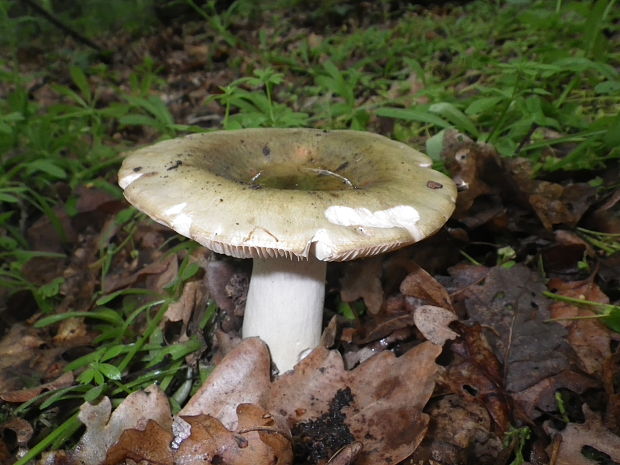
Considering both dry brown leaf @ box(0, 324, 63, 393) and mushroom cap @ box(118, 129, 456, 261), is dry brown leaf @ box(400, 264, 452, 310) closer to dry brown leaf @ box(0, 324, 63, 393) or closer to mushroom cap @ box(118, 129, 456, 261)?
mushroom cap @ box(118, 129, 456, 261)

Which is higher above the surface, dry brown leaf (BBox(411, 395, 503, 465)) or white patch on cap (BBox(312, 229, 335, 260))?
white patch on cap (BBox(312, 229, 335, 260))

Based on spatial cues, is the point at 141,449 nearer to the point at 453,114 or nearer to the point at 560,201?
the point at 560,201

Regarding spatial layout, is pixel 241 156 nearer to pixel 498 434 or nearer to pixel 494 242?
pixel 494 242

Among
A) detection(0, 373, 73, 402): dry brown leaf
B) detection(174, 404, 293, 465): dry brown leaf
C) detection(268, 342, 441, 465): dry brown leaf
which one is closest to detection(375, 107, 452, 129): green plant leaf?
detection(268, 342, 441, 465): dry brown leaf

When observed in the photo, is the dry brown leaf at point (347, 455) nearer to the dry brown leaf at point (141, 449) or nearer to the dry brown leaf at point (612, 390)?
the dry brown leaf at point (141, 449)

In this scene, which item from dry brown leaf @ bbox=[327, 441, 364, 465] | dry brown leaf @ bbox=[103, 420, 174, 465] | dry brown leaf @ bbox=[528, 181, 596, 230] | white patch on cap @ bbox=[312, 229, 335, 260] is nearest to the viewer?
white patch on cap @ bbox=[312, 229, 335, 260]

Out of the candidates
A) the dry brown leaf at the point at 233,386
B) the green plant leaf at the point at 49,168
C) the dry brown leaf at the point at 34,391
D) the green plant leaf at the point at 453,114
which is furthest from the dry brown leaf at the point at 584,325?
the green plant leaf at the point at 49,168

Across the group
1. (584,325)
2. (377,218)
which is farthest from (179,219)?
(584,325)
